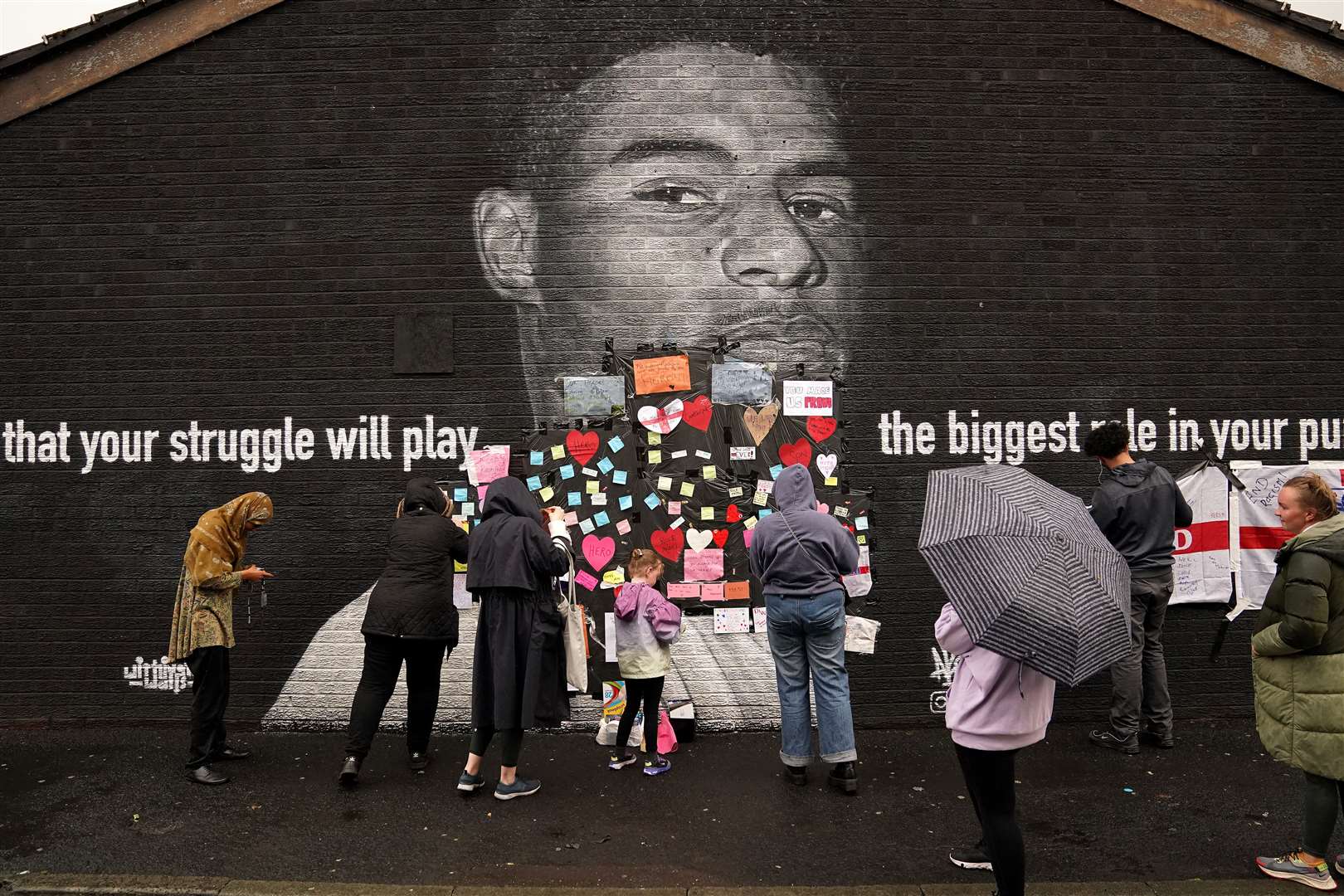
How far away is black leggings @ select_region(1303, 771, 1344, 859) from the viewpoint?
414 centimetres

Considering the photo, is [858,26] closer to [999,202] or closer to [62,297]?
[999,202]

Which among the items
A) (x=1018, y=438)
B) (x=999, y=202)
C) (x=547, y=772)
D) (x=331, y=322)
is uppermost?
(x=999, y=202)

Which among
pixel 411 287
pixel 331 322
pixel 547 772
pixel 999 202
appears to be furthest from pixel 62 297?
pixel 999 202

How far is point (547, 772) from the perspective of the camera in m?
5.79

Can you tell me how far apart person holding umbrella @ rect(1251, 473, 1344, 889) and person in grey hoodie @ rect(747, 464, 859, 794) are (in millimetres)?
2014

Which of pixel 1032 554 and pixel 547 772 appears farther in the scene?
pixel 547 772

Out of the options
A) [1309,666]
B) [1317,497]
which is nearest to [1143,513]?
[1317,497]

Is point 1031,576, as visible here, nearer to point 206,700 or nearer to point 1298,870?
point 1298,870

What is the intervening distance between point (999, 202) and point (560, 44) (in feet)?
10.7

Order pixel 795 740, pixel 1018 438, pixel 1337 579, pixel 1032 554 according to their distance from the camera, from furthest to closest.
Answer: pixel 1018 438, pixel 795 740, pixel 1337 579, pixel 1032 554

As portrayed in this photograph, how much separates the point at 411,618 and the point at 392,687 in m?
0.47

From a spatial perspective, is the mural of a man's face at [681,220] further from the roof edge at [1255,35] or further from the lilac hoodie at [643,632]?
the roof edge at [1255,35]

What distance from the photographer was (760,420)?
21.9ft

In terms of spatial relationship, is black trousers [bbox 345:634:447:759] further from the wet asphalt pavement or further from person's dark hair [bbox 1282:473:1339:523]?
person's dark hair [bbox 1282:473:1339:523]
